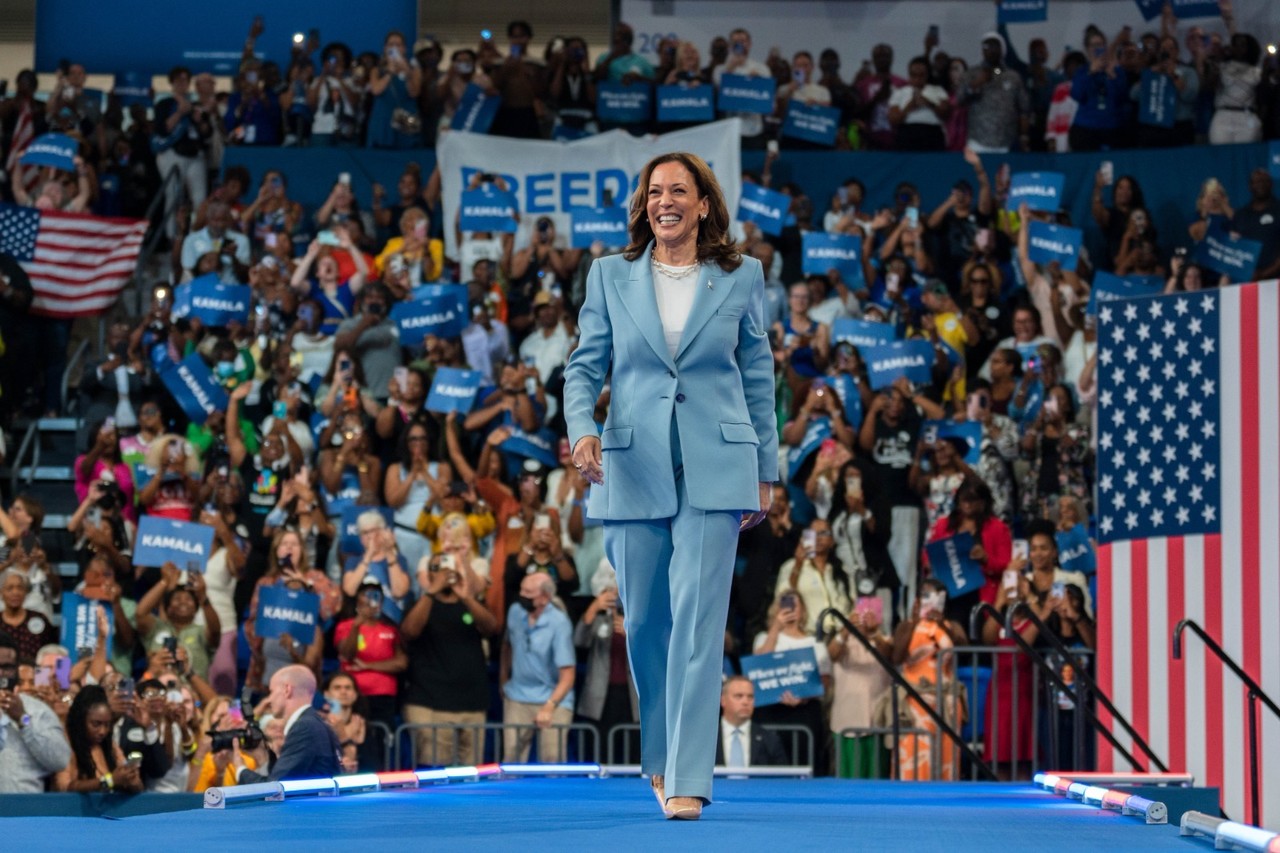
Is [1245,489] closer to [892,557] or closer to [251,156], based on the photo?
[892,557]

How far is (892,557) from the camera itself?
12.3 metres

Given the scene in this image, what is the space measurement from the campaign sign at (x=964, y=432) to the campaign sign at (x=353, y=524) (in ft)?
11.8

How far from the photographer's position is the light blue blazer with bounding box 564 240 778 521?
4.84 metres

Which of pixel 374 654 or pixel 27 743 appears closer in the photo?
pixel 27 743

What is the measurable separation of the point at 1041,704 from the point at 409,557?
12.9ft

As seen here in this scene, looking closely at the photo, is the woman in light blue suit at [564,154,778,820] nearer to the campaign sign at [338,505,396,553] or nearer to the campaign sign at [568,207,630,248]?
the campaign sign at [338,505,396,553]

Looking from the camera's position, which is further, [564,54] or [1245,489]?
[564,54]

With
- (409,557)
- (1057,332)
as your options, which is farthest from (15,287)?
(1057,332)

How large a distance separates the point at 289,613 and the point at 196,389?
291 cm

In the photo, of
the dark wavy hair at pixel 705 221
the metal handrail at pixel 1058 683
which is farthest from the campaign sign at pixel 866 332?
the dark wavy hair at pixel 705 221

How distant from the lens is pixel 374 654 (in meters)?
11.2

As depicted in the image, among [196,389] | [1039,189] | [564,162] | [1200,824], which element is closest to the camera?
[1200,824]

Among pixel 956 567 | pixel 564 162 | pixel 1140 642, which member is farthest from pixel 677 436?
pixel 564 162

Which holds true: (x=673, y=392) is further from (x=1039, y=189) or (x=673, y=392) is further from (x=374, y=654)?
(x=1039, y=189)
